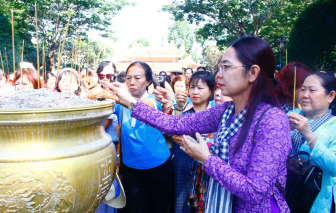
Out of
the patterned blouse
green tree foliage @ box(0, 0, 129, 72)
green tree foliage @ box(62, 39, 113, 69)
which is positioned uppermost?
green tree foliage @ box(0, 0, 129, 72)

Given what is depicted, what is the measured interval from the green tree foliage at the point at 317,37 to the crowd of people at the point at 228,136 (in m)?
6.97

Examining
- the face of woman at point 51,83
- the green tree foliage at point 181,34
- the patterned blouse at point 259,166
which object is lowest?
the patterned blouse at point 259,166

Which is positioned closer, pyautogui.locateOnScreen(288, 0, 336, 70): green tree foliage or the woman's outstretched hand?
the woman's outstretched hand

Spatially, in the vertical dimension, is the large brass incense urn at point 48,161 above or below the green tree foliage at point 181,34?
below

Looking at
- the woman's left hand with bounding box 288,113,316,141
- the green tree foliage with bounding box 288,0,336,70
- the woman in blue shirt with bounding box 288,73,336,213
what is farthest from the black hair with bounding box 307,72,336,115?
the green tree foliage with bounding box 288,0,336,70

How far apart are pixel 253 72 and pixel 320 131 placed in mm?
1010

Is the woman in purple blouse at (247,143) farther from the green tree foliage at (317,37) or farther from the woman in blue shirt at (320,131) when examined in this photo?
the green tree foliage at (317,37)

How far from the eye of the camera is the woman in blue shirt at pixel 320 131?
156 centimetres

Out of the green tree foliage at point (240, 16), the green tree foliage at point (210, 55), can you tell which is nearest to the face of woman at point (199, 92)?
the green tree foliage at point (240, 16)

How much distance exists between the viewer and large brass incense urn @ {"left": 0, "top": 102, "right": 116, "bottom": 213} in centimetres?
85

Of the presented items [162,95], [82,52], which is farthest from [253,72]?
[82,52]

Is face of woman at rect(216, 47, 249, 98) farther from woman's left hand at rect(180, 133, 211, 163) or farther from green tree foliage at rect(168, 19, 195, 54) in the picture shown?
green tree foliage at rect(168, 19, 195, 54)

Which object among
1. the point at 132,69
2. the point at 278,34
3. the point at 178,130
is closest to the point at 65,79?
the point at 132,69

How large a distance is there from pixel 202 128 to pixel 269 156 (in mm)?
524
